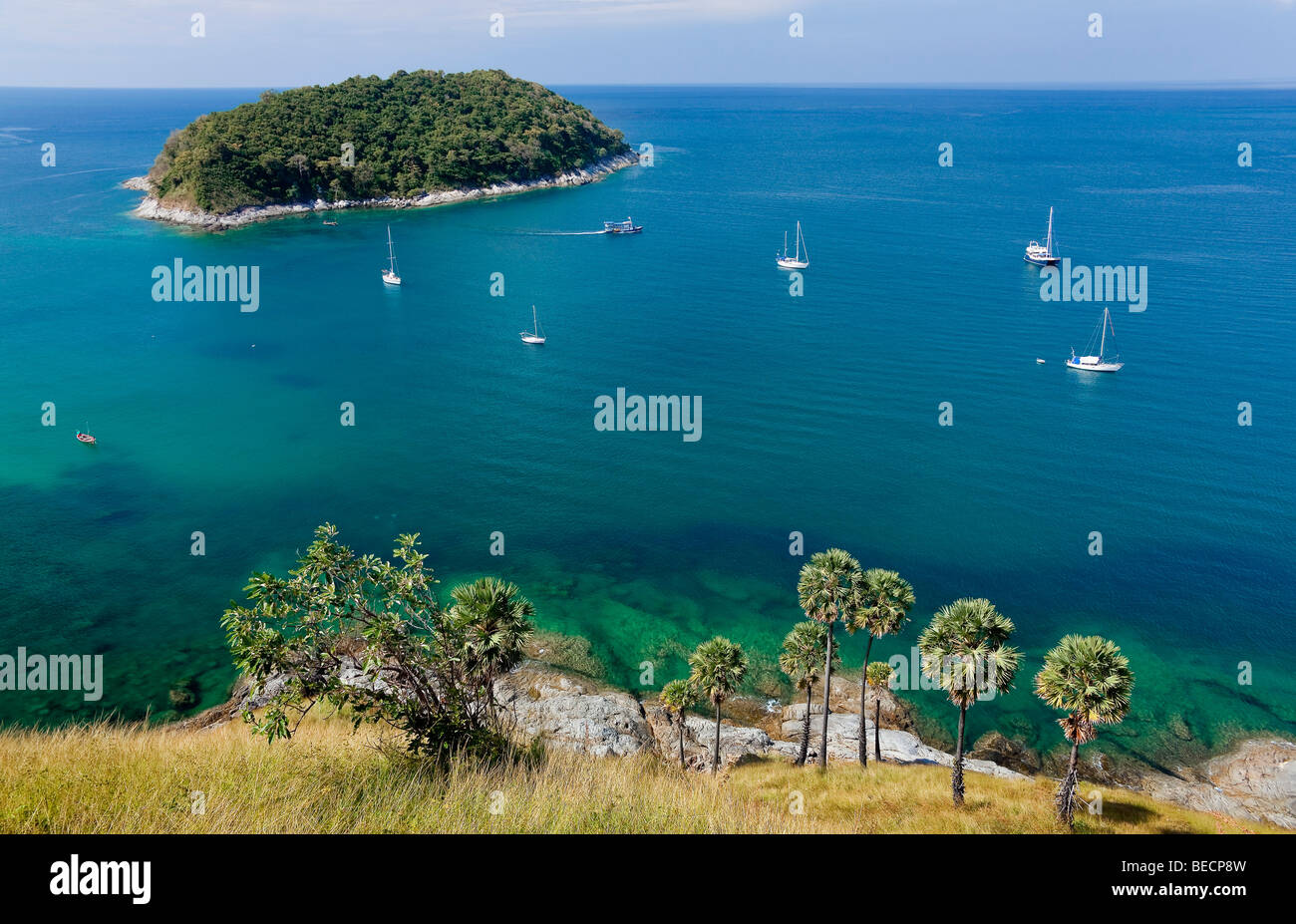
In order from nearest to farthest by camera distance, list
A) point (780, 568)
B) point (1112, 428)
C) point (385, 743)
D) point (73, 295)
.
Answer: point (385, 743)
point (780, 568)
point (1112, 428)
point (73, 295)

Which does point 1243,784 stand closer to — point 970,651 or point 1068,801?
point 1068,801

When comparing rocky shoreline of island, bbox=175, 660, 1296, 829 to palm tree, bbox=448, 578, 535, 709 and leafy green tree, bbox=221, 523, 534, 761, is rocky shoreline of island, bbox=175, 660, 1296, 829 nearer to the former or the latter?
palm tree, bbox=448, 578, 535, 709

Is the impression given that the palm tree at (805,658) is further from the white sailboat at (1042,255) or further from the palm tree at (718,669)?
the white sailboat at (1042,255)

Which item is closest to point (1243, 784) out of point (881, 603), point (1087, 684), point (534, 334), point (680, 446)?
point (1087, 684)

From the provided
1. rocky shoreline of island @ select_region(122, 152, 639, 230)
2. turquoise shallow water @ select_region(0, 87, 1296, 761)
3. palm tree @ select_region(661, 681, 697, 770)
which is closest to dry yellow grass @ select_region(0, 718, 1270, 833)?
palm tree @ select_region(661, 681, 697, 770)

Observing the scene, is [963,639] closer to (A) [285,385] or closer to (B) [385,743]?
(B) [385,743]
